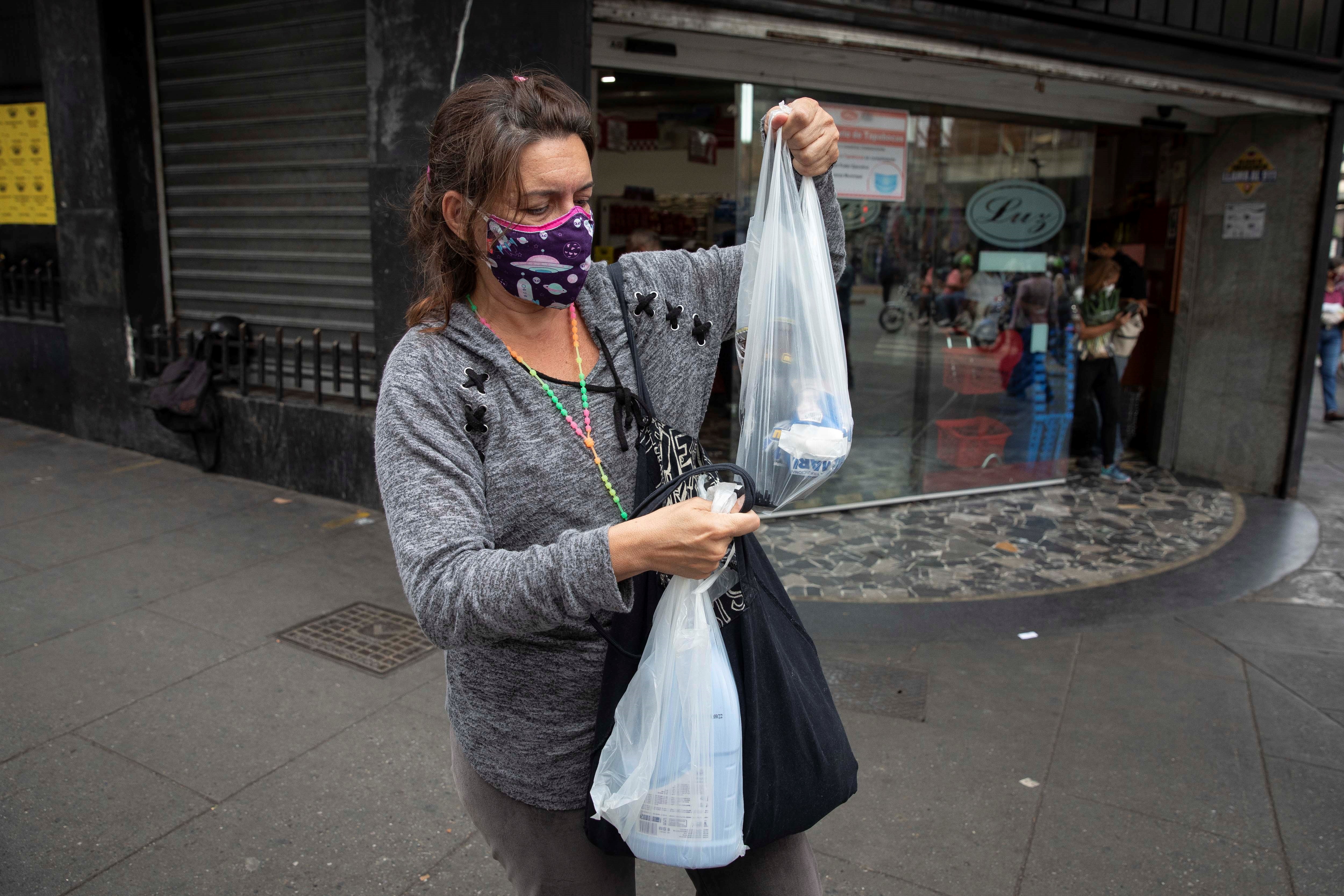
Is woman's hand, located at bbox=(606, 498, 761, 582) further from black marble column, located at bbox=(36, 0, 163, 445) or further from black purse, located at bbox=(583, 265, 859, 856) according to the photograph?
black marble column, located at bbox=(36, 0, 163, 445)

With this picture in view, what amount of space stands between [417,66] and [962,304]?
3.77 metres

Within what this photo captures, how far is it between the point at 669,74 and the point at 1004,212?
2577 mm

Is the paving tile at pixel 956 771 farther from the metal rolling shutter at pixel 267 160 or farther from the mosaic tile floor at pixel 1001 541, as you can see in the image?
the metal rolling shutter at pixel 267 160

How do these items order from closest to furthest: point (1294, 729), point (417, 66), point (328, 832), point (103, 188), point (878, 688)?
point (328, 832) < point (1294, 729) < point (878, 688) < point (417, 66) < point (103, 188)

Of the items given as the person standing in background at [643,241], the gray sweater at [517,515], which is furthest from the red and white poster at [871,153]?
the gray sweater at [517,515]

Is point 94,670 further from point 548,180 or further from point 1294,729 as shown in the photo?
point 1294,729

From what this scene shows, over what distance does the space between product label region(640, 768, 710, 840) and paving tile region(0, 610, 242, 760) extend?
279 cm

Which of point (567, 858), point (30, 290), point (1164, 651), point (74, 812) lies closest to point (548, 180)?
point (567, 858)

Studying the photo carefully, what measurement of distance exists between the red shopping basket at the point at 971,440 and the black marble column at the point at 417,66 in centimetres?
356

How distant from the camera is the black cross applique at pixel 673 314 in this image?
176cm

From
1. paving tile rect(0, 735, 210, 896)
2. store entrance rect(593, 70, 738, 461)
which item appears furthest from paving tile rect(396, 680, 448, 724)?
store entrance rect(593, 70, 738, 461)

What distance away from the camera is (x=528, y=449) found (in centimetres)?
148

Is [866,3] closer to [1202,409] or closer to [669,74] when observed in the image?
[669,74]

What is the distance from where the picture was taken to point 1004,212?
6551 millimetres
